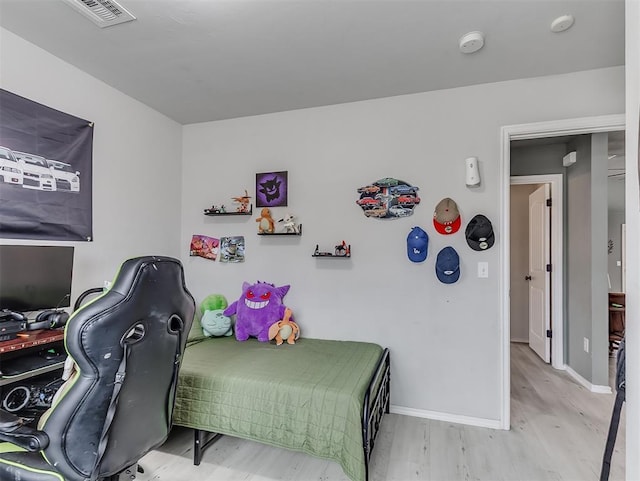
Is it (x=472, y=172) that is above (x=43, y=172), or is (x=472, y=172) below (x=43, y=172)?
above

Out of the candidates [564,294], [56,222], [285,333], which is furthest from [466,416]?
[56,222]

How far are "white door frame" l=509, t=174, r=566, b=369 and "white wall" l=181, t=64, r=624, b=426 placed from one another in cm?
170

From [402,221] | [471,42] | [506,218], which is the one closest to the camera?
A: [471,42]

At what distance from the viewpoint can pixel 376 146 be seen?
2805 millimetres

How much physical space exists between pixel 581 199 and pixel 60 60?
15.4 feet

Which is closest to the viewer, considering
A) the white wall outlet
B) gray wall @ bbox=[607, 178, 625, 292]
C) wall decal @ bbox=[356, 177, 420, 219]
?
the white wall outlet

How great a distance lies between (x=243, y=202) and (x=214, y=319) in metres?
1.11

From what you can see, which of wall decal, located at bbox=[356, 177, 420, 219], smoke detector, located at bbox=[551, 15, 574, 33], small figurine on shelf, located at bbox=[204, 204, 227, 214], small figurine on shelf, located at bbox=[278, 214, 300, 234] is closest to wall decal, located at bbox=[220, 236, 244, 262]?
small figurine on shelf, located at bbox=[204, 204, 227, 214]

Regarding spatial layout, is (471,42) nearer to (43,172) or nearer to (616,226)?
(43,172)

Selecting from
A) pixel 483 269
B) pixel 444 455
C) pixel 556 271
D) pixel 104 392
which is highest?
pixel 483 269

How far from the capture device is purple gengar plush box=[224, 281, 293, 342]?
9.31 feet

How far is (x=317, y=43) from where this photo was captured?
2053mm

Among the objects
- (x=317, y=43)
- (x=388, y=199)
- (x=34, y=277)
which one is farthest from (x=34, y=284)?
(x=388, y=199)

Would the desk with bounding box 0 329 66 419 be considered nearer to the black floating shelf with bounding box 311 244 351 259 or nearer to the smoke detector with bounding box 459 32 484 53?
the black floating shelf with bounding box 311 244 351 259
